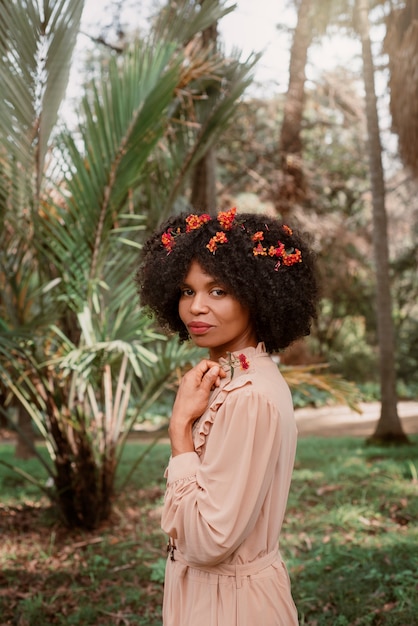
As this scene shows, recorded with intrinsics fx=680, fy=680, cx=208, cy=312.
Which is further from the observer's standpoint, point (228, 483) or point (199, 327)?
point (199, 327)

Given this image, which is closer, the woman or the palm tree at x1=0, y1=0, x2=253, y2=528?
the woman

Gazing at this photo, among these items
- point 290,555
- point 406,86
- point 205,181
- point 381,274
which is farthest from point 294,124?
point 290,555

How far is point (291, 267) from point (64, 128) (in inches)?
119

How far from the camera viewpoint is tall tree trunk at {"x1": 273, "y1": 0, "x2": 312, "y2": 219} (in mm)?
11820

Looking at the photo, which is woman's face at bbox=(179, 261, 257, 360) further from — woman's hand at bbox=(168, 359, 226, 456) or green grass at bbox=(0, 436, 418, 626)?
green grass at bbox=(0, 436, 418, 626)

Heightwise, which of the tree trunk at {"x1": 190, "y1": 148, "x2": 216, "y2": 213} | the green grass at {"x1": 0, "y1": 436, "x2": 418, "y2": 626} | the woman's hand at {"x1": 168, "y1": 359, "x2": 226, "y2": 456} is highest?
the tree trunk at {"x1": 190, "y1": 148, "x2": 216, "y2": 213}

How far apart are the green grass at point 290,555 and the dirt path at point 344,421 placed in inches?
168

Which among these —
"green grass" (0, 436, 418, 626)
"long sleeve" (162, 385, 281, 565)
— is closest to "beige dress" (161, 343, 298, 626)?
"long sleeve" (162, 385, 281, 565)

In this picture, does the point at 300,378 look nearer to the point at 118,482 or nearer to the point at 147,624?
the point at 147,624

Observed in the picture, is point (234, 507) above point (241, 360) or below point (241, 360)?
below

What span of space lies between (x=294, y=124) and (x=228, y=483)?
11342 mm

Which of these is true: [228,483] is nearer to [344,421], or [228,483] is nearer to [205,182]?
[205,182]

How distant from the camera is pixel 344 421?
12.8 meters

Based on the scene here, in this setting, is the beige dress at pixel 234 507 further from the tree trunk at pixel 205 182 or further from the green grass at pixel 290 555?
the tree trunk at pixel 205 182
